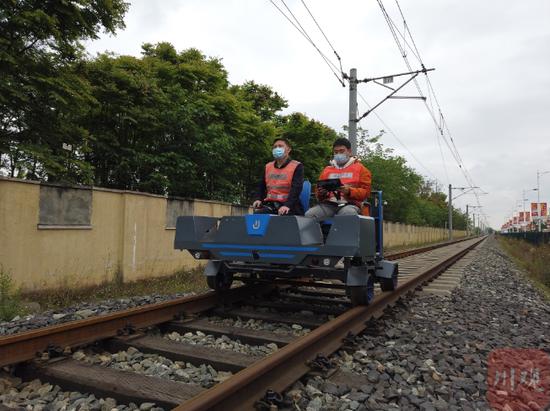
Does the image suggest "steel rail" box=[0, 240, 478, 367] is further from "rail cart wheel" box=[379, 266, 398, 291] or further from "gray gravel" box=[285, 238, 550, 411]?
"rail cart wheel" box=[379, 266, 398, 291]

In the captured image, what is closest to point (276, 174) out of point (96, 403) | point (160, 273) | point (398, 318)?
point (398, 318)

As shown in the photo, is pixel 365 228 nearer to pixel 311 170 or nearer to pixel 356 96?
pixel 356 96

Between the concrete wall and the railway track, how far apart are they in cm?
294

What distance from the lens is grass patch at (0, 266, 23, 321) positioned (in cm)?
504

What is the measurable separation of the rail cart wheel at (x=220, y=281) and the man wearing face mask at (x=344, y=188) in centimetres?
148

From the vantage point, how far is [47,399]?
2756mm

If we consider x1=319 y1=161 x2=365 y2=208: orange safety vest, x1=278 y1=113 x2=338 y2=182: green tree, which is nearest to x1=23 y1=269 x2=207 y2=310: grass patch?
x1=319 y1=161 x2=365 y2=208: orange safety vest

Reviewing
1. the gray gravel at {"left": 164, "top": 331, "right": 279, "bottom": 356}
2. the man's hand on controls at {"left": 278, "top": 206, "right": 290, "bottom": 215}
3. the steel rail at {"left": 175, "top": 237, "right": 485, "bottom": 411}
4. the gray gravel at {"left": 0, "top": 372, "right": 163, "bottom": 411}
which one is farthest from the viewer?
the man's hand on controls at {"left": 278, "top": 206, "right": 290, "bottom": 215}

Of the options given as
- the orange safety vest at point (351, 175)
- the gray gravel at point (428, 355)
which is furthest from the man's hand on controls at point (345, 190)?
the gray gravel at point (428, 355)

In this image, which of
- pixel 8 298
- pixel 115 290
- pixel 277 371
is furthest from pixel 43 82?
pixel 277 371

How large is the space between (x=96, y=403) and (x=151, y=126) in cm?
1518

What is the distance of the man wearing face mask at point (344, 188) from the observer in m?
5.26

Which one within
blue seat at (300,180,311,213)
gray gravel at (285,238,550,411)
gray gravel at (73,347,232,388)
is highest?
blue seat at (300,180,311,213)

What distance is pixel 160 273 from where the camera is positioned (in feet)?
30.5
